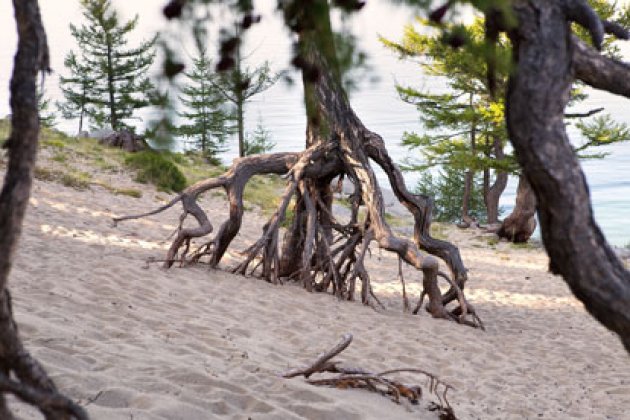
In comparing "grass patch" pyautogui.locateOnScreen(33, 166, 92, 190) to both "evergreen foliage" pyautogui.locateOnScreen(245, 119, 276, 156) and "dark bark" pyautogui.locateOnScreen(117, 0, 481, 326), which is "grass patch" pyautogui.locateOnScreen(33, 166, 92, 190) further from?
"evergreen foliage" pyautogui.locateOnScreen(245, 119, 276, 156)

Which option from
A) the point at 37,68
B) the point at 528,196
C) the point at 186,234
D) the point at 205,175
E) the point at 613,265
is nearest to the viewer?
the point at 37,68

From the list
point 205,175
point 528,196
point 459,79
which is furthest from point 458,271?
point 205,175

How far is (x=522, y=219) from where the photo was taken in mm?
20125

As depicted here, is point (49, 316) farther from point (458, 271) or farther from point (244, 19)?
point (458, 271)

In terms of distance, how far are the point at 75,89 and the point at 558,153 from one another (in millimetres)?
38116

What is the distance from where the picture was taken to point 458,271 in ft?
29.0

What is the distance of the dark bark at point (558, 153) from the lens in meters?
2.20

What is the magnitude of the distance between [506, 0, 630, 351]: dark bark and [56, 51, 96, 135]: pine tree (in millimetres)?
35859

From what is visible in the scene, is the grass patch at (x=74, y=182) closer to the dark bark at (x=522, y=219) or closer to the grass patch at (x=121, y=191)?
the grass patch at (x=121, y=191)

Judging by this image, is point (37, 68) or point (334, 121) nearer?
point (37, 68)

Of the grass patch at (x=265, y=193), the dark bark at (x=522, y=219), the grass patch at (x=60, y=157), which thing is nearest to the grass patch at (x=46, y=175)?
the grass patch at (x=60, y=157)

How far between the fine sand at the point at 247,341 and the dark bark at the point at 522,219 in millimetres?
8492

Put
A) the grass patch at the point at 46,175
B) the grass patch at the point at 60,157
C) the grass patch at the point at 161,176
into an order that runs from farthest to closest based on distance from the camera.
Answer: the grass patch at the point at 161,176, the grass patch at the point at 60,157, the grass patch at the point at 46,175

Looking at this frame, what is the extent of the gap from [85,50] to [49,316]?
32451 millimetres
